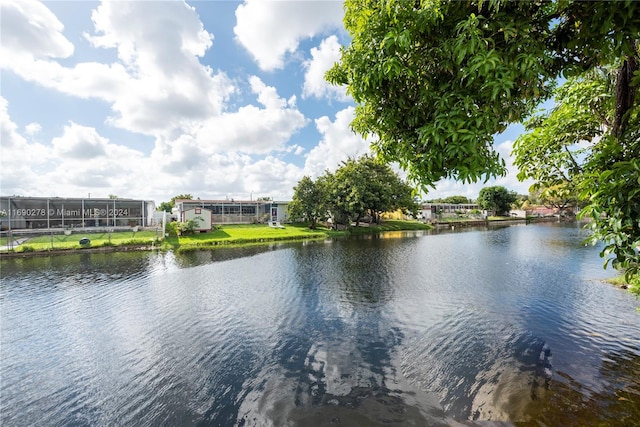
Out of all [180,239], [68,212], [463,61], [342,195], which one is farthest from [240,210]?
[463,61]

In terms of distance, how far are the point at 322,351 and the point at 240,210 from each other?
148 ft

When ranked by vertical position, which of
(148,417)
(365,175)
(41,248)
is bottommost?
(148,417)

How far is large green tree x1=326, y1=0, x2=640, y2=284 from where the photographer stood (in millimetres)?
3340

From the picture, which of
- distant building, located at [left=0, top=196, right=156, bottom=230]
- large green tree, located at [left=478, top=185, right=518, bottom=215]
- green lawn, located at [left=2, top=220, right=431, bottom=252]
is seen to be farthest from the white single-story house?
large green tree, located at [left=478, top=185, right=518, bottom=215]

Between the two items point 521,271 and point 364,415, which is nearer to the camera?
point 364,415

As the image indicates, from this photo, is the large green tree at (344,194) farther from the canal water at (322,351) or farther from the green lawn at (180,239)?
the canal water at (322,351)

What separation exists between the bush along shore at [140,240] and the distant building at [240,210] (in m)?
9.05

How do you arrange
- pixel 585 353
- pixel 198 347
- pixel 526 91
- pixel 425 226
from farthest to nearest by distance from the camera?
pixel 425 226
pixel 198 347
pixel 585 353
pixel 526 91

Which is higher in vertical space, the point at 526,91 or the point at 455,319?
the point at 526,91

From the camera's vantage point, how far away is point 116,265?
21938 mm

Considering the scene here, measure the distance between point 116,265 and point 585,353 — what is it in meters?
28.0

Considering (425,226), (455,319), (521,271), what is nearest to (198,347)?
(455,319)

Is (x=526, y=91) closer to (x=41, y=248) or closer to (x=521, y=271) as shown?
(x=521, y=271)

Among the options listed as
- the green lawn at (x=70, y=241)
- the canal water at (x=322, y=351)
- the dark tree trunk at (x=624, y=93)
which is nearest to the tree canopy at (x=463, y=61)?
the dark tree trunk at (x=624, y=93)
